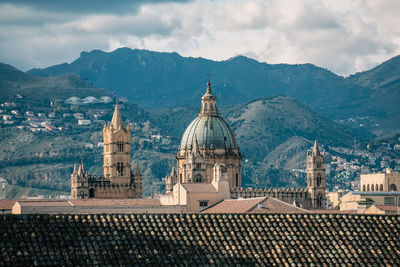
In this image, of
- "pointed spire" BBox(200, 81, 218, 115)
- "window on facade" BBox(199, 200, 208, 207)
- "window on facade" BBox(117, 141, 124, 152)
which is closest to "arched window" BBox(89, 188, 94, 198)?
"window on facade" BBox(117, 141, 124, 152)

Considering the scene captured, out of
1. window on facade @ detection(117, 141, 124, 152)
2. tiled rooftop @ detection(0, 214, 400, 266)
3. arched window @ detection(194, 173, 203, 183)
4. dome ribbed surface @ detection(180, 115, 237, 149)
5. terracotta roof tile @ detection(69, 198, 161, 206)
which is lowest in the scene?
tiled rooftop @ detection(0, 214, 400, 266)

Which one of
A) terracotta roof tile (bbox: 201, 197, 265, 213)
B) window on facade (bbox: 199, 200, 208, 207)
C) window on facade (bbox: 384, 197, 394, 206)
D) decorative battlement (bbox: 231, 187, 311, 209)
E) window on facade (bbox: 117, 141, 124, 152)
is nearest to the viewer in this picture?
terracotta roof tile (bbox: 201, 197, 265, 213)

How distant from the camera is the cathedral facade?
16412 cm

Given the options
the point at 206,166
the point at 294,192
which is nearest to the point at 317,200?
the point at 294,192

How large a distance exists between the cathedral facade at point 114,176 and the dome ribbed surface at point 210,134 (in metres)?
8.45

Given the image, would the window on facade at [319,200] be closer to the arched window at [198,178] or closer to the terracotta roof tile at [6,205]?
the arched window at [198,178]

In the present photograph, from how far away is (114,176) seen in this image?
166 m

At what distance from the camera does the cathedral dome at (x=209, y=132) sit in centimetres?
16438

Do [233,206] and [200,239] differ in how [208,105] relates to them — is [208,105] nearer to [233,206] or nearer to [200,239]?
[233,206]

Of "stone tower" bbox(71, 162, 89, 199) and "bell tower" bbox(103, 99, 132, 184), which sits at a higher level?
"bell tower" bbox(103, 99, 132, 184)

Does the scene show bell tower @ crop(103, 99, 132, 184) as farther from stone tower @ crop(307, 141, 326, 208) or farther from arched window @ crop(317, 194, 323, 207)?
arched window @ crop(317, 194, 323, 207)

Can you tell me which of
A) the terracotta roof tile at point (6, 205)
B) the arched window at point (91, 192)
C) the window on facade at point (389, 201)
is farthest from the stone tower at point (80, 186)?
the window on facade at point (389, 201)

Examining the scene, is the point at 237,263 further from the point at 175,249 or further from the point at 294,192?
the point at 294,192

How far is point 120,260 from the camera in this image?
4491 centimetres
